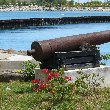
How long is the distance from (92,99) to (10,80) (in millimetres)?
4237

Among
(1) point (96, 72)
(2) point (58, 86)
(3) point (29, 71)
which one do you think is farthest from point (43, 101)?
(3) point (29, 71)

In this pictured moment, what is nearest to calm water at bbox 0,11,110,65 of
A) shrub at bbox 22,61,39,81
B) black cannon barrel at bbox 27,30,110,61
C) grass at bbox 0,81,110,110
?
shrub at bbox 22,61,39,81

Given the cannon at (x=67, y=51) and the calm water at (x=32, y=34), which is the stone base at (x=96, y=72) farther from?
the calm water at (x=32, y=34)

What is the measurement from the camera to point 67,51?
44.5 feet

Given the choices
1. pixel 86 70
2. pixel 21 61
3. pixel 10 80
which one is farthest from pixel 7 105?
pixel 21 61

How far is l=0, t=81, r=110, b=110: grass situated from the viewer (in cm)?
1056

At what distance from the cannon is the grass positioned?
3.11 feet

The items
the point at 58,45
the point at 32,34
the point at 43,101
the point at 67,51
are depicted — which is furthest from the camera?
the point at 32,34

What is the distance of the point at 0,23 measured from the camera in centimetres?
6988

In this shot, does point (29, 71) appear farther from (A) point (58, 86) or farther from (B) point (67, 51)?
(A) point (58, 86)

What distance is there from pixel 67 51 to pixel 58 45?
38 cm

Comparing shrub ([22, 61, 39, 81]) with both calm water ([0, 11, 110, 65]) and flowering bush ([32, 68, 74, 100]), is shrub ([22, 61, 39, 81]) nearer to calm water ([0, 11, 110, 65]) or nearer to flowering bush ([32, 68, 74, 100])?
flowering bush ([32, 68, 74, 100])

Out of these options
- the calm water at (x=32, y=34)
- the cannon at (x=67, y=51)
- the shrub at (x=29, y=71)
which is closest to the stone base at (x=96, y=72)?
the cannon at (x=67, y=51)

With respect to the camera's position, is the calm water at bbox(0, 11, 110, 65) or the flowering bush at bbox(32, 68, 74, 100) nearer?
the flowering bush at bbox(32, 68, 74, 100)
